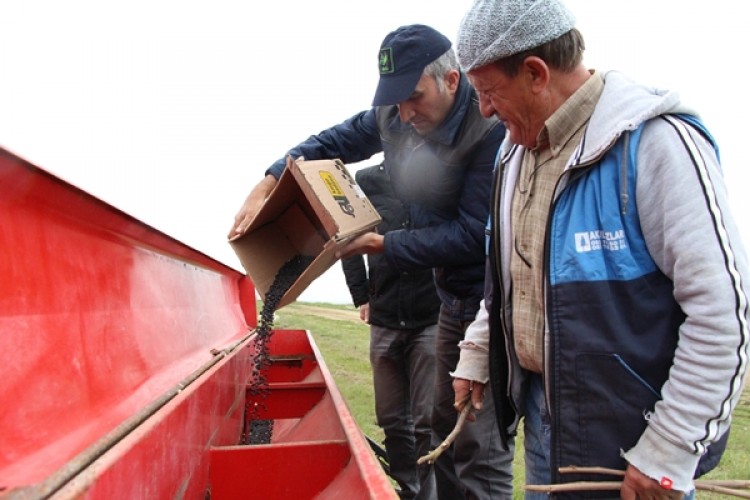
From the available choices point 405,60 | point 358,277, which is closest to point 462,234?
point 405,60

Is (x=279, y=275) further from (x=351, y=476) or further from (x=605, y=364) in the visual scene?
(x=605, y=364)

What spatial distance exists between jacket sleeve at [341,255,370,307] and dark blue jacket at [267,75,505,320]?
3.74 feet

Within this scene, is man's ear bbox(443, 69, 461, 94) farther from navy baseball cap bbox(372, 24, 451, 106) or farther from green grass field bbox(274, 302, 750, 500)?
green grass field bbox(274, 302, 750, 500)

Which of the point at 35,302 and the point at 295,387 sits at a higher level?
the point at 35,302

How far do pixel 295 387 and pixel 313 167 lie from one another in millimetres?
1466

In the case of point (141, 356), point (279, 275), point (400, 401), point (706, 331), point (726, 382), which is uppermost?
point (279, 275)

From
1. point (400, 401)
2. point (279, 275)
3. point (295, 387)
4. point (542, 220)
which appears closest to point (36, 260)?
point (542, 220)

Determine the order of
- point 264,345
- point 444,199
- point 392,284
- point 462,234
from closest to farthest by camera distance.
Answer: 1. point 462,234
2. point 444,199
3. point 264,345
4. point 392,284

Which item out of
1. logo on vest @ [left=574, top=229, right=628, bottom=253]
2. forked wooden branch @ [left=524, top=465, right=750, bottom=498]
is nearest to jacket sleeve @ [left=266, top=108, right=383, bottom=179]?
logo on vest @ [left=574, top=229, right=628, bottom=253]

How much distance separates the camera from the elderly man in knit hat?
1282mm

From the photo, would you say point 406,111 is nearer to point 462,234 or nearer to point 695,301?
point 462,234

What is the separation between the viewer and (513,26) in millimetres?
1549

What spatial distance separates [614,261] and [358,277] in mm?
2836

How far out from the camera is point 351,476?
66.4 inches
